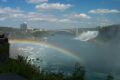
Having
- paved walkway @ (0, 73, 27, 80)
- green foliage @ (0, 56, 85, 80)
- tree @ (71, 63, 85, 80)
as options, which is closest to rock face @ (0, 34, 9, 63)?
green foliage @ (0, 56, 85, 80)

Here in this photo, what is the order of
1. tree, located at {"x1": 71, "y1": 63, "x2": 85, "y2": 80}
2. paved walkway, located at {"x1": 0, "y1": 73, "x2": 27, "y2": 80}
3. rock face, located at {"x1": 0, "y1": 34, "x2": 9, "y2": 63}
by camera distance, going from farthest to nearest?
rock face, located at {"x1": 0, "y1": 34, "x2": 9, "y2": 63} → paved walkway, located at {"x1": 0, "y1": 73, "x2": 27, "y2": 80} → tree, located at {"x1": 71, "y1": 63, "x2": 85, "y2": 80}

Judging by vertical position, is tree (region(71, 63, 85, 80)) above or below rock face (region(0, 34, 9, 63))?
below

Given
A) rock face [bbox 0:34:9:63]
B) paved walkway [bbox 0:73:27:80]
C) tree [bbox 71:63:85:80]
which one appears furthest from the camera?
rock face [bbox 0:34:9:63]

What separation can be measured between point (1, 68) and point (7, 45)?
5.50m

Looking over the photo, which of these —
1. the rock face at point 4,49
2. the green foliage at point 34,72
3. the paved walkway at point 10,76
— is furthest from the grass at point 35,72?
the rock face at point 4,49

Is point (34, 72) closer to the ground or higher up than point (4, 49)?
closer to the ground

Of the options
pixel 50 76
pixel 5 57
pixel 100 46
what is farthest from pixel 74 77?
pixel 100 46

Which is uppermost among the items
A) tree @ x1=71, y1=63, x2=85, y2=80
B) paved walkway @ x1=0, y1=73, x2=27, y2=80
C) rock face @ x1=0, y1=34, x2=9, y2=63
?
rock face @ x1=0, y1=34, x2=9, y2=63

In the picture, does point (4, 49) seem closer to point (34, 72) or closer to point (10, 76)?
point (34, 72)

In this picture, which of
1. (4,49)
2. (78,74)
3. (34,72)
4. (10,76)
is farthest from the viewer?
(4,49)

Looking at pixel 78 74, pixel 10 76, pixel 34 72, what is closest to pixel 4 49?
pixel 34 72

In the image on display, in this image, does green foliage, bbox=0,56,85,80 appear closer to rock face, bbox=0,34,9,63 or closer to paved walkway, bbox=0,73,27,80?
paved walkway, bbox=0,73,27,80

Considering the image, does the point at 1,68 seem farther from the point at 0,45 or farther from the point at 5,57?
the point at 0,45

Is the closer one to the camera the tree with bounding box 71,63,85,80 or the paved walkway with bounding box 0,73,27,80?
the tree with bounding box 71,63,85,80
